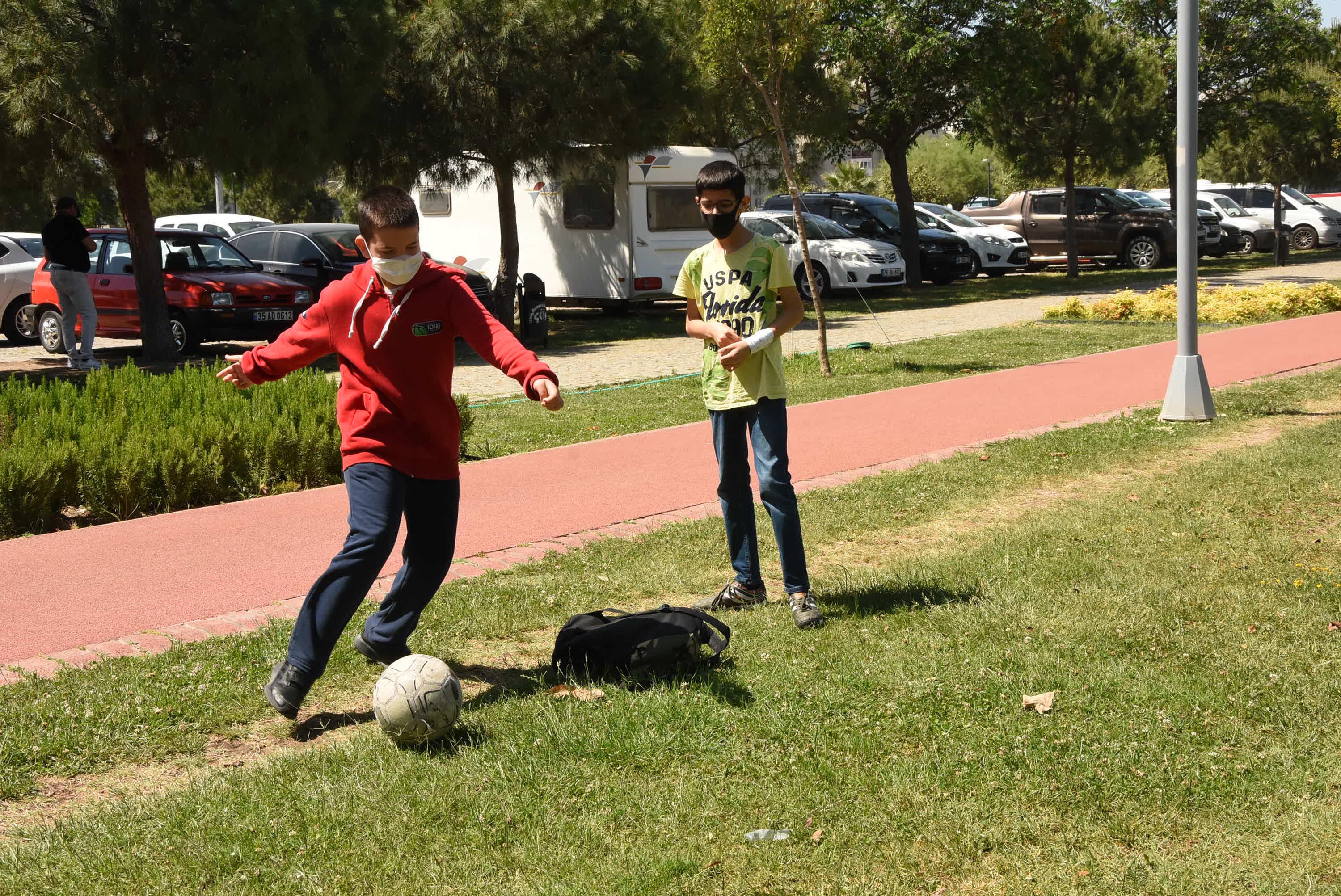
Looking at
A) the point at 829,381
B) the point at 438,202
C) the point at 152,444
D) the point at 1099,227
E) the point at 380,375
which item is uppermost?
the point at 438,202

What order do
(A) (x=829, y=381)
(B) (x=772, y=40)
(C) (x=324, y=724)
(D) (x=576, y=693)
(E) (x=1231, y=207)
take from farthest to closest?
(E) (x=1231, y=207) < (B) (x=772, y=40) < (A) (x=829, y=381) < (D) (x=576, y=693) < (C) (x=324, y=724)

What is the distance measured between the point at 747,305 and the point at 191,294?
13952mm

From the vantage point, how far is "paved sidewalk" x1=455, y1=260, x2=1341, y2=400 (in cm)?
1575

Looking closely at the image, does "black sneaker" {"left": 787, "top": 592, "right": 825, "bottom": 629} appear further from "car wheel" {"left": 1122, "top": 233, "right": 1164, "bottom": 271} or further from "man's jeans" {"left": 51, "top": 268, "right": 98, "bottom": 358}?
"car wheel" {"left": 1122, "top": 233, "right": 1164, "bottom": 271}

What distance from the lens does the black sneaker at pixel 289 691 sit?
4.55m

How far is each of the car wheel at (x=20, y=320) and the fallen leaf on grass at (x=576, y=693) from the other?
1852cm

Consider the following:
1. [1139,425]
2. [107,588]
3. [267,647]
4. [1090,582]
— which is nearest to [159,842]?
[267,647]

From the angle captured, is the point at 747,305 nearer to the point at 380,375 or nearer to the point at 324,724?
the point at 380,375

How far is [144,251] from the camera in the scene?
17094 mm

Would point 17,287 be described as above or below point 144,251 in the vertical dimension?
below

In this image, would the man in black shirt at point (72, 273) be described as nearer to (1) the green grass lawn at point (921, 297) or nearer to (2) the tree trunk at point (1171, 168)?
(1) the green grass lawn at point (921, 297)

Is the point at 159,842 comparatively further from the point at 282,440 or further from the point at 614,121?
the point at 614,121

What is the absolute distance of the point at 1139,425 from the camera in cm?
1026

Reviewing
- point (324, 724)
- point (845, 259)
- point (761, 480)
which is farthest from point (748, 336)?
point (845, 259)
